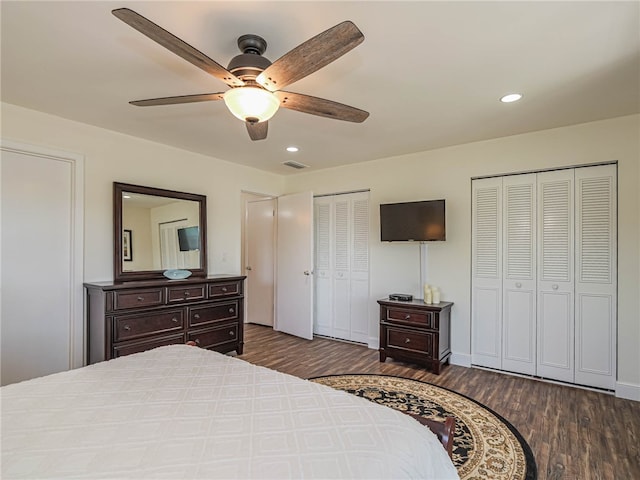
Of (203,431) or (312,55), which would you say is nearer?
(203,431)

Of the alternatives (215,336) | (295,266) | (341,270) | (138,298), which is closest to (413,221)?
(341,270)

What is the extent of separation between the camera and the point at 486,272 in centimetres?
380

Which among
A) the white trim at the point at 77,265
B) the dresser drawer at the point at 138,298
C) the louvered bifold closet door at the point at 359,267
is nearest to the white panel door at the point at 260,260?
the louvered bifold closet door at the point at 359,267

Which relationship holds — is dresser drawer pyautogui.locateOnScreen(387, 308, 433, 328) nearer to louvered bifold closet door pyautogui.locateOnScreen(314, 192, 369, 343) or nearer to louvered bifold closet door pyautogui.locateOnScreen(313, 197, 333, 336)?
louvered bifold closet door pyautogui.locateOnScreen(314, 192, 369, 343)

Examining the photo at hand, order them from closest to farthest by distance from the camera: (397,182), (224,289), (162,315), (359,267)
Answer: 1. (162,315)
2. (224,289)
3. (397,182)
4. (359,267)

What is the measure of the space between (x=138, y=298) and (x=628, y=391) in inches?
175

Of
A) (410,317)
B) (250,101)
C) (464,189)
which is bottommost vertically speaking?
(410,317)

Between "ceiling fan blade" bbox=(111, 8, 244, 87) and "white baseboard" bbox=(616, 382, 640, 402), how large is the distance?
395 cm

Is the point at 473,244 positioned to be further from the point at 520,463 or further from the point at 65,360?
the point at 65,360

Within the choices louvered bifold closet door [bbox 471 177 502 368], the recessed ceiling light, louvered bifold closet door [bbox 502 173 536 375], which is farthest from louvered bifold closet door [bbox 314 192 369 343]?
the recessed ceiling light

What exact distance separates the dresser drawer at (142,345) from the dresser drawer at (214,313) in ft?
0.65

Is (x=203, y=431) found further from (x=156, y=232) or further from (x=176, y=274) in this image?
(x=156, y=232)

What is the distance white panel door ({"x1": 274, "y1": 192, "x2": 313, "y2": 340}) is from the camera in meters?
4.90

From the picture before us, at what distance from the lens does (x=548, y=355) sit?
3.45 meters
